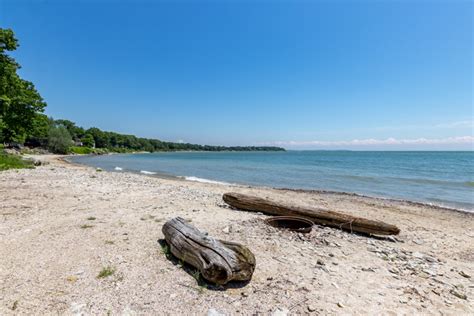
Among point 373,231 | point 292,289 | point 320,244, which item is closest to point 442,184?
point 373,231

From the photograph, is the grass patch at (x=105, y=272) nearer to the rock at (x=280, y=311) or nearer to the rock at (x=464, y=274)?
the rock at (x=280, y=311)

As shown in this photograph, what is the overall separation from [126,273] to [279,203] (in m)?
5.30

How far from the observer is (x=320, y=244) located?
19.0 feet

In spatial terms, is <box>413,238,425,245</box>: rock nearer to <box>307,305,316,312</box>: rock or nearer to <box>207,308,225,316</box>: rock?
<box>307,305,316,312</box>: rock

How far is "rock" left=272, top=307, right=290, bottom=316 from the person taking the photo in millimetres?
3146

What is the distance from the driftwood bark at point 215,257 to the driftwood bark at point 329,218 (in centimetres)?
397

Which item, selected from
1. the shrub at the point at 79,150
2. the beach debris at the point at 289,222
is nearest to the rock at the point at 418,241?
the beach debris at the point at 289,222

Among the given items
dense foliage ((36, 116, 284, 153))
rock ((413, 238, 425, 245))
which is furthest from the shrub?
rock ((413, 238, 425, 245))

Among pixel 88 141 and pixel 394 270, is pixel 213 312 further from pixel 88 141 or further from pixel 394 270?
pixel 88 141

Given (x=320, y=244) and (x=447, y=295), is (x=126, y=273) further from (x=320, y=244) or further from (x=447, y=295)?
(x=447, y=295)

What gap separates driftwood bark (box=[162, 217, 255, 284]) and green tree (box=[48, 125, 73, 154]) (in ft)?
291

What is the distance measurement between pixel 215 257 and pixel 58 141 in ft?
294

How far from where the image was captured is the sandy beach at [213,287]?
3.32m

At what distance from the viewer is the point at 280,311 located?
320cm
